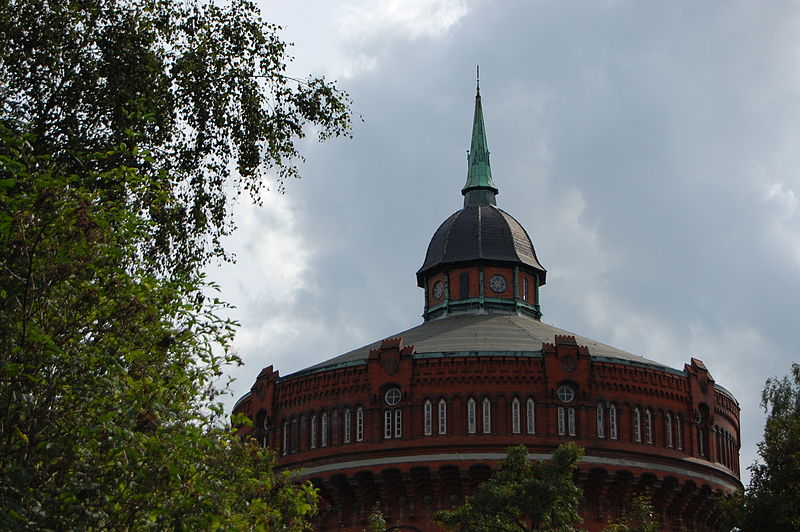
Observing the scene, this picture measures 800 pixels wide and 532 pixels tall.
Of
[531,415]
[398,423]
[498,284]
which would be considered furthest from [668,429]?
[498,284]

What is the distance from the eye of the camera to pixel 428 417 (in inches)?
2295

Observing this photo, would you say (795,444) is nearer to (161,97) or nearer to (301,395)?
(161,97)

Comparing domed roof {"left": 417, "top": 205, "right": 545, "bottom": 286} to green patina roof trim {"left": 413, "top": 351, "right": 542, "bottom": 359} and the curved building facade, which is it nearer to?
the curved building facade

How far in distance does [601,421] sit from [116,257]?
39764 mm

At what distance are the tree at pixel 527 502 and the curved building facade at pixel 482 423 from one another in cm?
1660

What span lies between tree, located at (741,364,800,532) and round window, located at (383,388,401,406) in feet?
74.7

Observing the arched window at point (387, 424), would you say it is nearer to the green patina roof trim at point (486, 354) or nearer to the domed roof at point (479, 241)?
the green patina roof trim at point (486, 354)

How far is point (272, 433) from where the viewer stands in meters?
62.2

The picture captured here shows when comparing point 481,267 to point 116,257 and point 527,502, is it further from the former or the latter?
point 116,257

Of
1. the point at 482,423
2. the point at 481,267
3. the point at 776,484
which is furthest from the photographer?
the point at 481,267

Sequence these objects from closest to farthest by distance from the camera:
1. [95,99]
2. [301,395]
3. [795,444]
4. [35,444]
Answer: [35,444] < [95,99] < [795,444] < [301,395]

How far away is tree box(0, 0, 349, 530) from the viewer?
65.5ft

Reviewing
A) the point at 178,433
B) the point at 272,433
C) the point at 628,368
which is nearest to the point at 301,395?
the point at 272,433

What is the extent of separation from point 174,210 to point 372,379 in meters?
33.3
